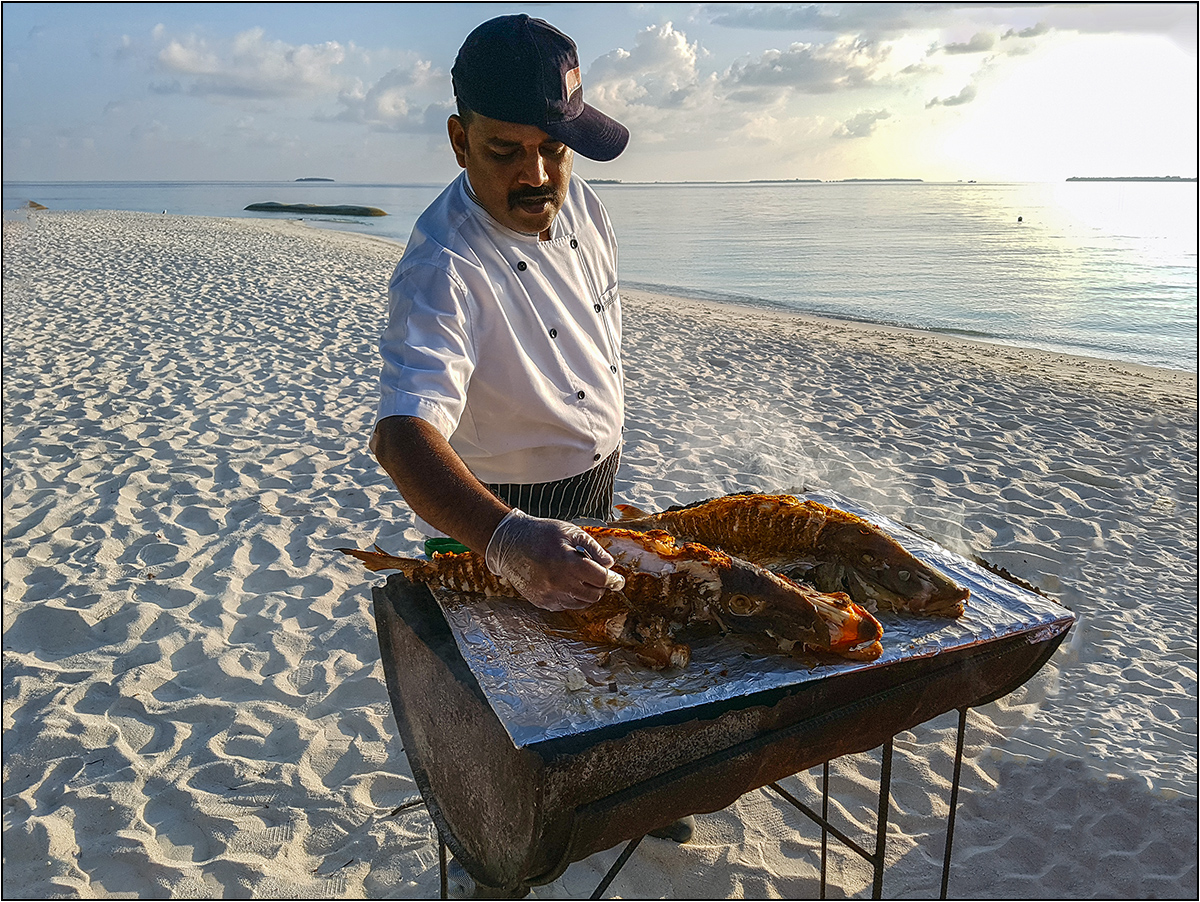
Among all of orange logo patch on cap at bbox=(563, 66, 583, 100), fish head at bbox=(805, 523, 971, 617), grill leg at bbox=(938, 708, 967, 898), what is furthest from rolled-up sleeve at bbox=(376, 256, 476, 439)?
grill leg at bbox=(938, 708, 967, 898)

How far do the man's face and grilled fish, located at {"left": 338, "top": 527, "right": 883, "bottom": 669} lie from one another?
933 mm

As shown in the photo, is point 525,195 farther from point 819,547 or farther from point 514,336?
point 819,547

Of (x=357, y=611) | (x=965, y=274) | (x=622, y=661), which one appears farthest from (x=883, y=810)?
(x=965, y=274)

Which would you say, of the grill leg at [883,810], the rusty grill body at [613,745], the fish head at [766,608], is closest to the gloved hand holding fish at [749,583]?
the fish head at [766,608]

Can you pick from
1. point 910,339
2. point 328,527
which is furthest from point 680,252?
point 328,527

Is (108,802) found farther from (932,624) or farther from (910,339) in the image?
(910,339)

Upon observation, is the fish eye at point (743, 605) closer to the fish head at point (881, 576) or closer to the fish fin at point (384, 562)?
the fish head at point (881, 576)

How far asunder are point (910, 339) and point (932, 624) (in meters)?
14.1

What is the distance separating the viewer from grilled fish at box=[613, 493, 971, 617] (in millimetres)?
2086

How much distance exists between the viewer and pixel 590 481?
8.53 feet

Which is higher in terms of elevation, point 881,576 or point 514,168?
point 514,168

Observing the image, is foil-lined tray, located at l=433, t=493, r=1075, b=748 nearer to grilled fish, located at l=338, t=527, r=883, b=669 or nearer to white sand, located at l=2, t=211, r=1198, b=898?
grilled fish, located at l=338, t=527, r=883, b=669

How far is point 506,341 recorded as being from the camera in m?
2.23

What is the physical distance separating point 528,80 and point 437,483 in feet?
3.27
